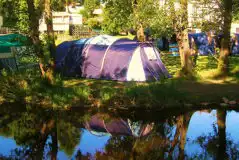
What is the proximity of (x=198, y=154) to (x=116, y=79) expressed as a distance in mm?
7364

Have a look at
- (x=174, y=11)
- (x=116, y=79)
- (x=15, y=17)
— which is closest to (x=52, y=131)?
(x=15, y=17)

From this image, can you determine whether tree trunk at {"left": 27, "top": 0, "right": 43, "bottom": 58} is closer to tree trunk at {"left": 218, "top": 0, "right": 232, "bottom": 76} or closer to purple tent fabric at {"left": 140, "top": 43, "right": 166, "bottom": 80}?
purple tent fabric at {"left": 140, "top": 43, "right": 166, "bottom": 80}

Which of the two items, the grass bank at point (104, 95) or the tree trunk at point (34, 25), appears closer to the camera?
the grass bank at point (104, 95)

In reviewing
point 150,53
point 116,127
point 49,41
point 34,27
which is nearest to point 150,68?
point 150,53

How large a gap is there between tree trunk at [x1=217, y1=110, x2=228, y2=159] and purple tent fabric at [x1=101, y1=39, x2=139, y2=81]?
15.2 ft

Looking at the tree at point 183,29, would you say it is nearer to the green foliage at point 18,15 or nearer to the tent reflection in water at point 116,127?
the green foliage at point 18,15

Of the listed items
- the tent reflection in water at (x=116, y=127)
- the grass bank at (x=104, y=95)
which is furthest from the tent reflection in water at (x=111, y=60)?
the tent reflection in water at (x=116, y=127)

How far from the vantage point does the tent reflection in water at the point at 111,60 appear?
564 inches

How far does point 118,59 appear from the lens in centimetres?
1459

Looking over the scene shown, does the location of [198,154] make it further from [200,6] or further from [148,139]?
[200,6]

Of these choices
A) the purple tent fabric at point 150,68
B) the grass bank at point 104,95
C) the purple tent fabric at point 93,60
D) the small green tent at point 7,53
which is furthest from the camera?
the small green tent at point 7,53

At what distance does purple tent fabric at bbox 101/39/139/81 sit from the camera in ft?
47.4

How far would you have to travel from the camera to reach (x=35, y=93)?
11359mm

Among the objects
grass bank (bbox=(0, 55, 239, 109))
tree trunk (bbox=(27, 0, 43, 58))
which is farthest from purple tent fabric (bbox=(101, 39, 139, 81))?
tree trunk (bbox=(27, 0, 43, 58))
